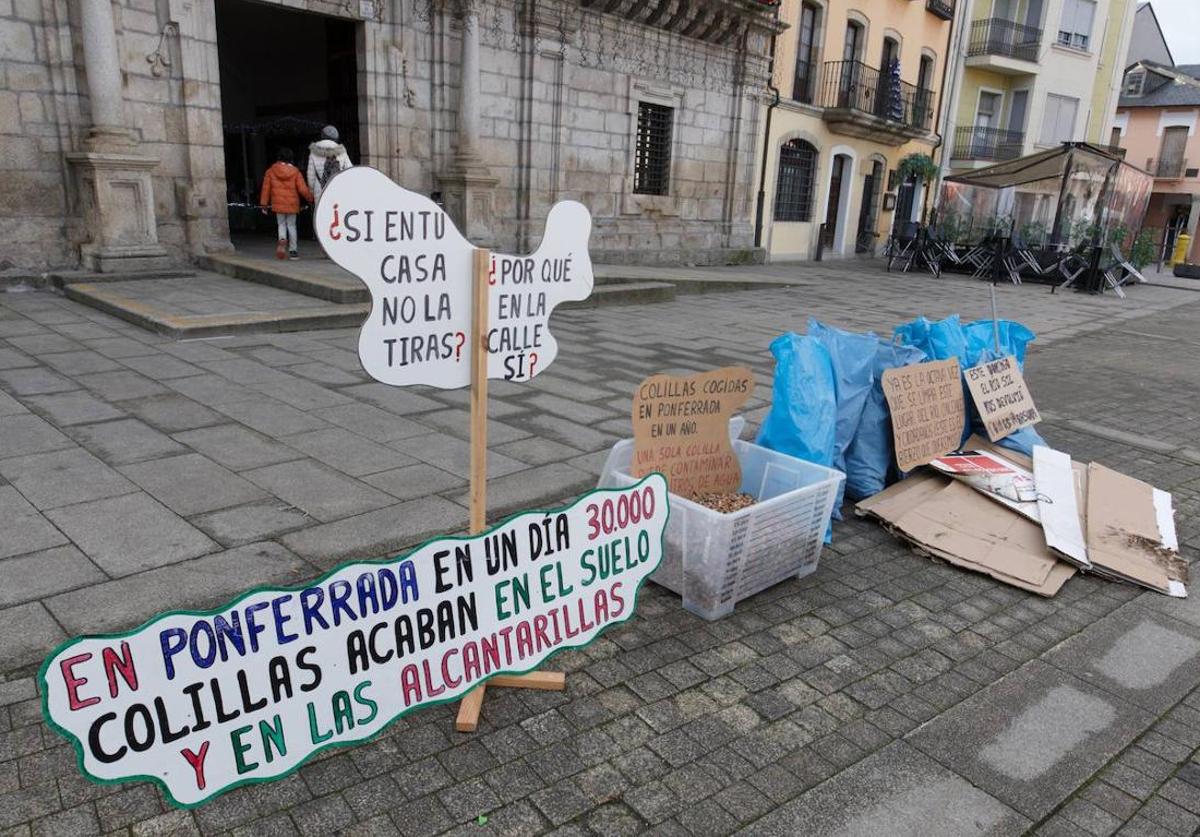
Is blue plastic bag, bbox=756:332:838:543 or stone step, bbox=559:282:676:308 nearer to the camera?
blue plastic bag, bbox=756:332:838:543

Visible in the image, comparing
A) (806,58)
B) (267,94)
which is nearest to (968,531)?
(267,94)

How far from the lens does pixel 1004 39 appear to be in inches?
1017

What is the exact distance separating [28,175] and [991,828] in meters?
10.3

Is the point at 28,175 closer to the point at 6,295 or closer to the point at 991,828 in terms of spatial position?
the point at 6,295

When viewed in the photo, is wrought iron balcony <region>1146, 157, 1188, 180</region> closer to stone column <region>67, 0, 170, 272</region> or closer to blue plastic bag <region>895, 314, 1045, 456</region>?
blue plastic bag <region>895, 314, 1045, 456</region>

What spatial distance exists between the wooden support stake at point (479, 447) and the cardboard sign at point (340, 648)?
0.58ft

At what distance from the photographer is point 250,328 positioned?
23.9 feet

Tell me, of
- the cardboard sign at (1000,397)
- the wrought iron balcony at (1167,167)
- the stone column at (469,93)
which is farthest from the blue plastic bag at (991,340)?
the wrought iron balcony at (1167,167)

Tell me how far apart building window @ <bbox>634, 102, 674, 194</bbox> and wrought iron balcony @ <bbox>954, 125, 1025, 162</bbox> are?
15.0 meters

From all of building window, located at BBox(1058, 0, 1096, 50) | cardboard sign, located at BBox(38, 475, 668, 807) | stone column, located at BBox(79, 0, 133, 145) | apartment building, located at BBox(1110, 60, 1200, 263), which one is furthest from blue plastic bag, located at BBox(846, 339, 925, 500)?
apartment building, located at BBox(1110, 60, 1200, 263)

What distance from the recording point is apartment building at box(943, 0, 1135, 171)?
2567 cm

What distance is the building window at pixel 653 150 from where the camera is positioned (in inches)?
598

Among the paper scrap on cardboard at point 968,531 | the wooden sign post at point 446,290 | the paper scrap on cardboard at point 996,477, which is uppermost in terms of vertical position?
the wooden sign post at point 446,290

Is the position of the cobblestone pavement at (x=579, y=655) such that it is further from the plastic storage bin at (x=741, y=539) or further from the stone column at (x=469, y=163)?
the stone column at (x=469, y=163)
